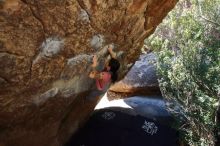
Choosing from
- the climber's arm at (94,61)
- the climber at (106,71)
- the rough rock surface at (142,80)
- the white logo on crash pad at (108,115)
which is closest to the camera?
the climber's arm at (94,61)

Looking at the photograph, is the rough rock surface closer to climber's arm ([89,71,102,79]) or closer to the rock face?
the rock face

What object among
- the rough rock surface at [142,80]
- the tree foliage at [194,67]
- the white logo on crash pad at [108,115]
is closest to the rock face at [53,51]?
the white logo on crash pad at [108,115]

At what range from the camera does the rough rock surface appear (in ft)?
22.3

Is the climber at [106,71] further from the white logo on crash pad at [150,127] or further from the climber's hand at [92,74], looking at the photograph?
the white logo on crash pad at [150,127]

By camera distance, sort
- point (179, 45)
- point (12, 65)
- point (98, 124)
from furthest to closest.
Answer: point (179, 45) → point (98, 124) → point (12, 65)

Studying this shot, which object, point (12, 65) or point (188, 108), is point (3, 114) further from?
point (188, 108)

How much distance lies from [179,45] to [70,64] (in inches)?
92.1

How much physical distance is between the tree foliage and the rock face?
2.79 ft

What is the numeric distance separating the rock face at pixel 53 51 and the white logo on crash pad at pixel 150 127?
88cm

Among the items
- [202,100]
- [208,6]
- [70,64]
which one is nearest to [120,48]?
[70,64]

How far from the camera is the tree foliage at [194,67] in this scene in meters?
4.80

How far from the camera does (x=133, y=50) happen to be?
465 cm

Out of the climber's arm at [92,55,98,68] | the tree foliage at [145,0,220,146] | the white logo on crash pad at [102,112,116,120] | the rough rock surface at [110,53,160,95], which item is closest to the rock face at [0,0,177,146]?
the climber's arm at [92,55,98,68]

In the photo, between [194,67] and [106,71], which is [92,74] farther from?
[194,67]
